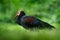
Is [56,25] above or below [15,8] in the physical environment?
below

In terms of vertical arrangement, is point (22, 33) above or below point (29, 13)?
below

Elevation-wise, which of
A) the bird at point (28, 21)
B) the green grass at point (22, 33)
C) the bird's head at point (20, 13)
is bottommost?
the green grass at point (22, 33)

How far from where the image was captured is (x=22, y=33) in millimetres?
1323

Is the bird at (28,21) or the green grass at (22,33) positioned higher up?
the bird at (28,21)

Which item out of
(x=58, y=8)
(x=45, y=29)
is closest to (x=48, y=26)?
(x=45, y=29)

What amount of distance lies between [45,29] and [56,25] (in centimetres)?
7

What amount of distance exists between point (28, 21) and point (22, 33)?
9cm

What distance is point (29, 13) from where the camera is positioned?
4.38ft

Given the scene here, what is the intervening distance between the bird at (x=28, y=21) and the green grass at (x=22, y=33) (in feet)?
0.09

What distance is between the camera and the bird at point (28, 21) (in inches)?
51.0

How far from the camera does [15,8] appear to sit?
1.36 m

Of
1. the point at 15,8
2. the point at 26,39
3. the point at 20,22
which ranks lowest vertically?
the point at 26,39

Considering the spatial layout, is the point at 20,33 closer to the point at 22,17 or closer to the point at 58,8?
the point at 22,17

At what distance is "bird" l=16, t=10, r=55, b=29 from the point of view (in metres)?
1.29
